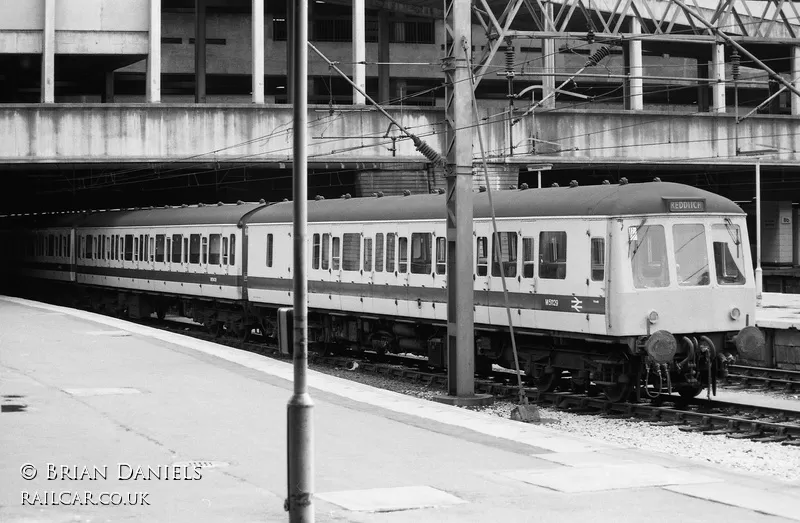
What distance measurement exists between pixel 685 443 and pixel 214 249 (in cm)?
1875

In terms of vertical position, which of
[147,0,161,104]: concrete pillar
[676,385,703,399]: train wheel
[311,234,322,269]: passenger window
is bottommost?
[676,385,703,399]: train wheel

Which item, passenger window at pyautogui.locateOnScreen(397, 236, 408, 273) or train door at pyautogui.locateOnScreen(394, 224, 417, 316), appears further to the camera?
passenger window at pyautogui.locateOnScreen(397, 236, 408, 273)

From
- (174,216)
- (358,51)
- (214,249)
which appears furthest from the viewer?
(358,51)

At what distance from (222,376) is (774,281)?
35688 millimetres

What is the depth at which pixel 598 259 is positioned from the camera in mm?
17234


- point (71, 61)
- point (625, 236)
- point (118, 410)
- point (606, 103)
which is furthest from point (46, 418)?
point (606, 103)

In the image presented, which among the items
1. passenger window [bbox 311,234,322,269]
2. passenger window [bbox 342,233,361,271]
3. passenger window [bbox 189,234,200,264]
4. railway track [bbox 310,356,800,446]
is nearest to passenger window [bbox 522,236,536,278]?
railway track [bbox 310,356,800,446]

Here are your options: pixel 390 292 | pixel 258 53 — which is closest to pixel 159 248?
pixel 258 53

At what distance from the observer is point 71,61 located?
46.5 m

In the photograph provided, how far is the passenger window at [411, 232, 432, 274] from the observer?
21.5 meters

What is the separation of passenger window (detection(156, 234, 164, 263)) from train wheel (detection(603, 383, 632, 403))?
20205 millimetres

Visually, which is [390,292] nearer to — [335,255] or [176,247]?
[335,255]

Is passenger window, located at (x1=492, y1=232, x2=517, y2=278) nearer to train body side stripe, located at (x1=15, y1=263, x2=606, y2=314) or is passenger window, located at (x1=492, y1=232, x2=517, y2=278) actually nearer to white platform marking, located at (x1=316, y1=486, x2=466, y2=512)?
train body side stripe, located at (x1=15, y1=263, x2=606, y2=314)

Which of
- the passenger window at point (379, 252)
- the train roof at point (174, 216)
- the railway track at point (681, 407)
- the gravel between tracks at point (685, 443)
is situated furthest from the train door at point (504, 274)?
the train roof at point (174, 216)
